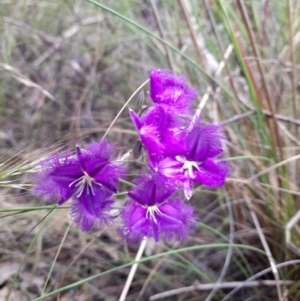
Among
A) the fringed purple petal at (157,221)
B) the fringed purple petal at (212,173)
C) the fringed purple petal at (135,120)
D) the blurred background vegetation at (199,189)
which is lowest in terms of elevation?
the blurred background vegetation at (199,189)

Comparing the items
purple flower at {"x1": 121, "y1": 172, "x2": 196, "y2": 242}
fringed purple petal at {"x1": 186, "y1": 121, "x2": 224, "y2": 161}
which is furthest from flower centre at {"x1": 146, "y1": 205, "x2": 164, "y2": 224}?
fringed purple petal at {"x1": 186, "y1": 121, "x2": 224, "y2": 161}

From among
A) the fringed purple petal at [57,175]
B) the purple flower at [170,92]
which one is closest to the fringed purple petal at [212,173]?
the purple flower at [170,92]

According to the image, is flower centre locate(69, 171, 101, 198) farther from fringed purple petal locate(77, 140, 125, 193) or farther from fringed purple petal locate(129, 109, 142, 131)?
fringed purple petal locate(129, 109, 142, 131)

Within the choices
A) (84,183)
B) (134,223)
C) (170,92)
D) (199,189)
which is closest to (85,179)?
(84,183)

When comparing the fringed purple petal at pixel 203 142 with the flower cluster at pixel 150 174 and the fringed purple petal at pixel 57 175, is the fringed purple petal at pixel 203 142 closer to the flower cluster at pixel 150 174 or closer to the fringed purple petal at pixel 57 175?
the flower cluster at pixel 150 174

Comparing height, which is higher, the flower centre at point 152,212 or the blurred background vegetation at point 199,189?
the flower centre at point 152,212

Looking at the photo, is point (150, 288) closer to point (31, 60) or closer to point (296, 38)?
point (296, 38)
